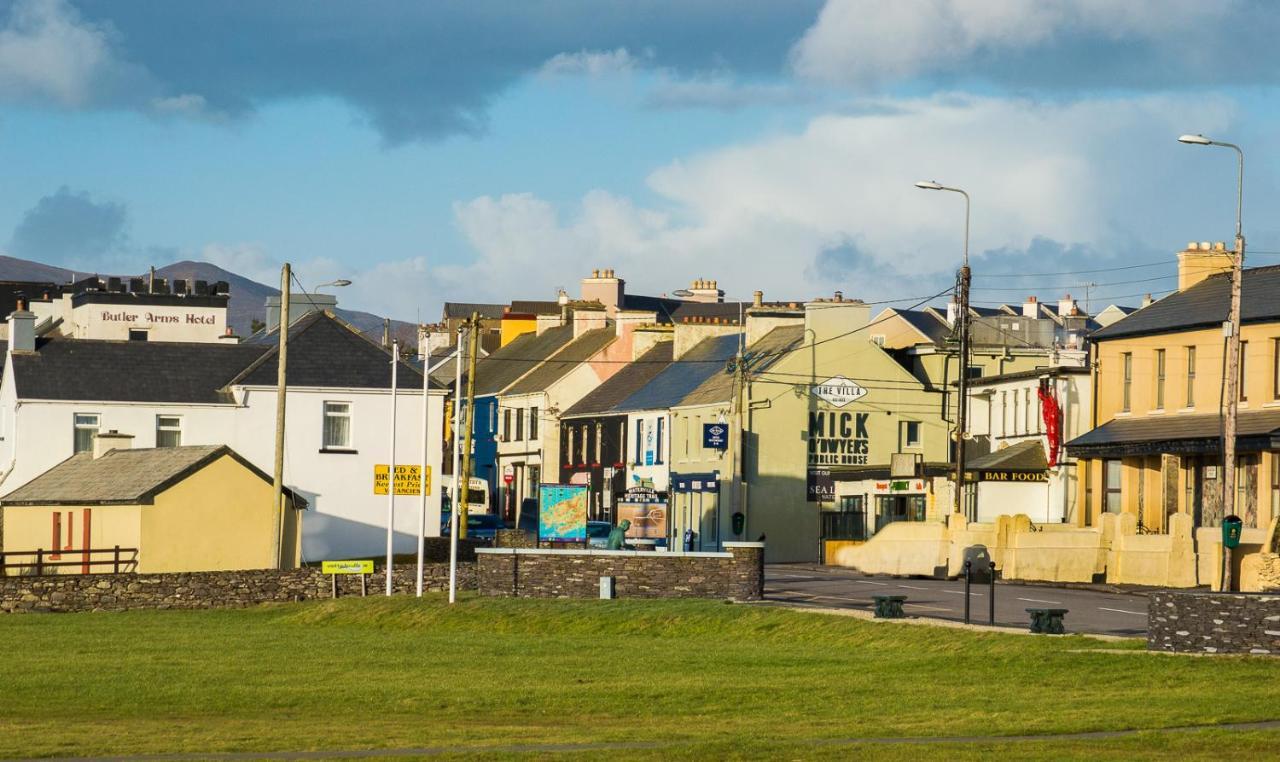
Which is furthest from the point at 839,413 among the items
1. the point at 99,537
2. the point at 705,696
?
the point at 705,696

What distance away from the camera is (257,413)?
6769 cm

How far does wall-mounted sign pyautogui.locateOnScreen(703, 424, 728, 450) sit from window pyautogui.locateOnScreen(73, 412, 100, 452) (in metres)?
22.0

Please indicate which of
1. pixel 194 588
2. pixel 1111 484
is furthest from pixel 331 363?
pixel 1111 484

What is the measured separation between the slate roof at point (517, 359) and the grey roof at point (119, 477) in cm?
4305

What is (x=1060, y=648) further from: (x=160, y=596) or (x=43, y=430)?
(x=43, y=430)

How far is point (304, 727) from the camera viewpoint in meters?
22.6

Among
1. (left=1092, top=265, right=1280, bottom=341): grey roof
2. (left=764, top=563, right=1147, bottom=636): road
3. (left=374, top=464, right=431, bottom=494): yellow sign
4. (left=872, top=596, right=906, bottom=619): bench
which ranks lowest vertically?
(left=764, top=563, right=1147, bottom=636): road

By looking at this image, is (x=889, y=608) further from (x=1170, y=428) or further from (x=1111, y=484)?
(x=1111, y=484)

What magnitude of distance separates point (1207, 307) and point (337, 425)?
28284 millimetres

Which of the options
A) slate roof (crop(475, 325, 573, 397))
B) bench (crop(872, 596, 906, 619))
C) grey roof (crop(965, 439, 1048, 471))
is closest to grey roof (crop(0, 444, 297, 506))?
grey roof (crop(965, 439, 1048, 471))

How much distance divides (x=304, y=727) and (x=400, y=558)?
137ft

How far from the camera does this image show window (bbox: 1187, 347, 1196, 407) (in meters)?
58.5

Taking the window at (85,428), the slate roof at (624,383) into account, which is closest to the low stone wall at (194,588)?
the window at (85,428)

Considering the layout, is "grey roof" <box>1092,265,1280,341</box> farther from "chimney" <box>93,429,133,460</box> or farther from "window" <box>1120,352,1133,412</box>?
"chimney" <box>93,429,133,460</box>
